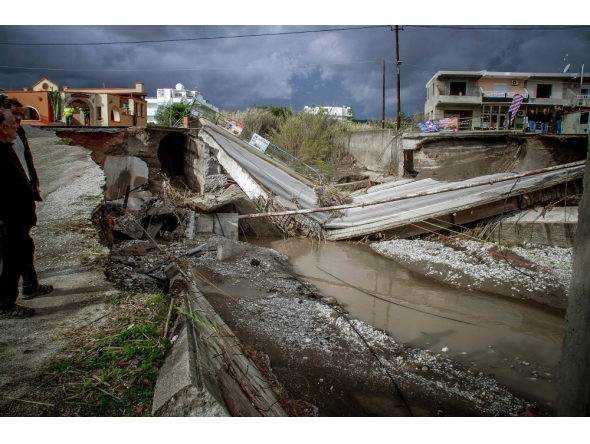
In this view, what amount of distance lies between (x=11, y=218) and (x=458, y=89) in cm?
3939

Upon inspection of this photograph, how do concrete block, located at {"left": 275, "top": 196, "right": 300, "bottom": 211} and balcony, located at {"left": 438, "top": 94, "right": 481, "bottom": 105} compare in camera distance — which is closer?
concrete block, located at {"left": 275, "top": 196, "right": 300, "bottom": 211}

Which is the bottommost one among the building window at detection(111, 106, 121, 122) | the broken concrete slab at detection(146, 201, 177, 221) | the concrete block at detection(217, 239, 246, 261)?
the concrete block at detection(217, 239, 246, 261)

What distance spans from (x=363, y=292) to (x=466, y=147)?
7781 millimetres

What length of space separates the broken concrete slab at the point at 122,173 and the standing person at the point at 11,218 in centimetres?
581

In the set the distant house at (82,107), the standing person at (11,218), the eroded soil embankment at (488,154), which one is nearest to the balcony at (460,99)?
the distant house at (82,107)

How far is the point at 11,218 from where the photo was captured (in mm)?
2986

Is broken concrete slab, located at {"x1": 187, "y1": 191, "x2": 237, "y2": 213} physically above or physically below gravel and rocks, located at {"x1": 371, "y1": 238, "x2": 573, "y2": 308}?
above

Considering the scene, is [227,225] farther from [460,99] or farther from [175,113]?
[460,99]

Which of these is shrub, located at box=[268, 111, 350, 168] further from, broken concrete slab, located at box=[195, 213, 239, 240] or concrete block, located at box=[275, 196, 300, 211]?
broken concrete slab, located at box=[195, 213, 239, 240]

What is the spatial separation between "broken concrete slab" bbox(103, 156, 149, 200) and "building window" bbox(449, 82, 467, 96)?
3381 cm

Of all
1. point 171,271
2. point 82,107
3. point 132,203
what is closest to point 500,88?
point 82,107

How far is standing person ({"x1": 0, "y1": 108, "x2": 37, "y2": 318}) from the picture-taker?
2852 mm

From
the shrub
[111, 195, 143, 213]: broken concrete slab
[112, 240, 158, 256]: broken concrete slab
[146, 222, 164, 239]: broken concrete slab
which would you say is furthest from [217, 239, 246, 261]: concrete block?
the shrub

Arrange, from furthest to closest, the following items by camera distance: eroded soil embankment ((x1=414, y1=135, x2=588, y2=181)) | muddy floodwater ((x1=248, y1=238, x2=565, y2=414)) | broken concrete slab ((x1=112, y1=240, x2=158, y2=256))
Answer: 1. eroded soil embankment ((x1=414, y1=135, x2=588, y2=181))
2. broken concrete slab ((x1=112, y1=240, x2=158, y2=256))
3. muddy floodwater ((x1=248, y1=238, x2=565, y2=414))
